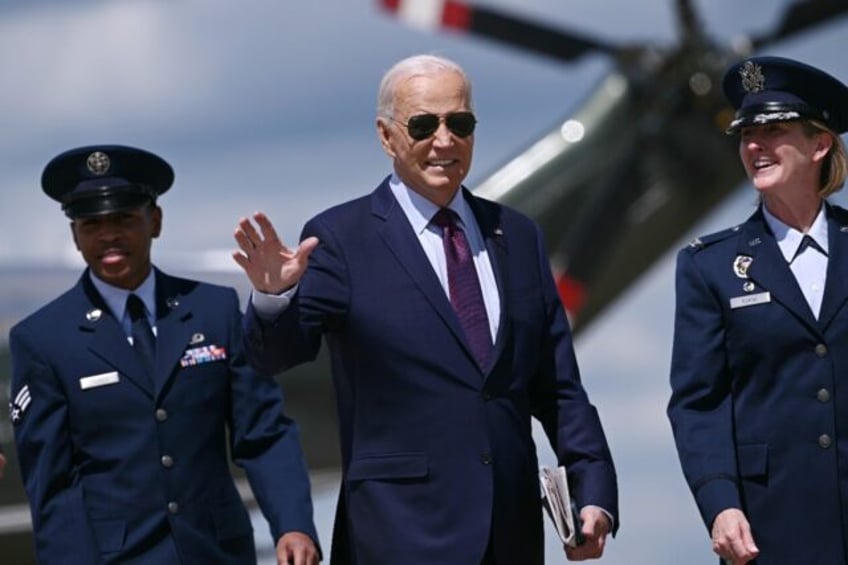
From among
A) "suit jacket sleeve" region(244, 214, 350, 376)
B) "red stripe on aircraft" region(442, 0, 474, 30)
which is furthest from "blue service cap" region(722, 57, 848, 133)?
"red stripe on aircraft" region(442, 0, 474, 30)

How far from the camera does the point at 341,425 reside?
6273 mm

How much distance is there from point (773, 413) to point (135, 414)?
2246 millimetres

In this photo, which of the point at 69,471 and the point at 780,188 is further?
the point at 69,471

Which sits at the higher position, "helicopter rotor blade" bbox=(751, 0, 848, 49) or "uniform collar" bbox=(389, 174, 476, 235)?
"helicopter rotor blade" bbox=(751, 0, 848, 49)

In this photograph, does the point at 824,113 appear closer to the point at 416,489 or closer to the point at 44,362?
the point at 416,489

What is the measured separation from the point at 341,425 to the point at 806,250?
1557mm

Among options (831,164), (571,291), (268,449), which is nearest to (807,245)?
(831,164)

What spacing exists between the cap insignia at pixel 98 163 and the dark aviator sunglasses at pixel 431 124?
1579mm

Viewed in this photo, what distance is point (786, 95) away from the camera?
6363 millimetres

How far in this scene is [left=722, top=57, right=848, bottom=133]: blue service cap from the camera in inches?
247

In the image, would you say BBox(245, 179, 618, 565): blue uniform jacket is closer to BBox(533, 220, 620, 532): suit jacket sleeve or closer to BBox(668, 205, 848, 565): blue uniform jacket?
BBox(533, 220, 620, 532): suit jacket sleeve

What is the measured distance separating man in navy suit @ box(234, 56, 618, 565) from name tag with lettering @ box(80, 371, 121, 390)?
3.52 feet

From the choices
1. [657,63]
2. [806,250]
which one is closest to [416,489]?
[806,250]

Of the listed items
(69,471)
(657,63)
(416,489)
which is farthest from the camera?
(657,63)
